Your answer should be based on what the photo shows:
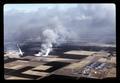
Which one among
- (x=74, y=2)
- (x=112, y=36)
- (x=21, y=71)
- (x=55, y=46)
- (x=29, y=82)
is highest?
(x=74, y=2)

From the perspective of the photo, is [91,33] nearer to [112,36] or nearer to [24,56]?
[112,36]

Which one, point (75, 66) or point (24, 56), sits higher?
point (24, 56)

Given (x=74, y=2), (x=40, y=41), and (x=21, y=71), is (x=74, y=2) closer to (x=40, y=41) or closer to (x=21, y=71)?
(x=40, y=41)

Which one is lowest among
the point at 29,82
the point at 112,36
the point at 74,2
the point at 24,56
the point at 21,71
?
the point at 29,82

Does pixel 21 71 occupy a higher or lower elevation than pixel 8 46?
lower

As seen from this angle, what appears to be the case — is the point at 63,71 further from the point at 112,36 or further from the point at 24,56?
the point at 112,36

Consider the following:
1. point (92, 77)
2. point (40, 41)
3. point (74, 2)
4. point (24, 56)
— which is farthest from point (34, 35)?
point (92, 77)

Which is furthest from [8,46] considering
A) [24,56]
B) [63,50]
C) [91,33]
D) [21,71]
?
[91,33]
